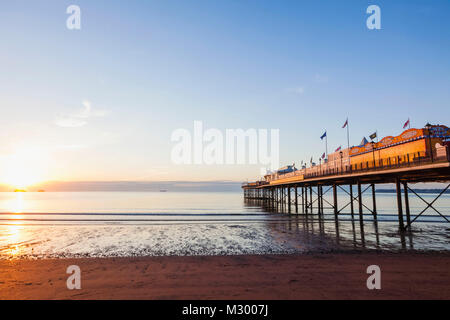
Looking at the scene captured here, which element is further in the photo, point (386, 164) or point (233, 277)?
point (386, 164)

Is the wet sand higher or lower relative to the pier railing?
lower

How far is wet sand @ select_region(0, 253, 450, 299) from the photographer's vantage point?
21.4ft

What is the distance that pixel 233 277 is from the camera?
310 inches

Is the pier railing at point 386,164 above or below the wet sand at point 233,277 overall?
above

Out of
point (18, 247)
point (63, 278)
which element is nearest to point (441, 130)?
point (63, 278)

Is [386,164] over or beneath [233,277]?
over

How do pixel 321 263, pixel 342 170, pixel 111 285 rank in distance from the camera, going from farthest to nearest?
pixel 342 170 < pixel 321 263 < pixel 111 285

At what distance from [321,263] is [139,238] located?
39.1 ft

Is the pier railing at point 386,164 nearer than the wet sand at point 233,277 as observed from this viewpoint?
No

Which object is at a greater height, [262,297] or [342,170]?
[342,170]

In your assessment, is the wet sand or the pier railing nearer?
the wet sand

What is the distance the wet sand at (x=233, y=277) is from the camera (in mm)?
6535

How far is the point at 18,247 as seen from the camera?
13.8 meters
